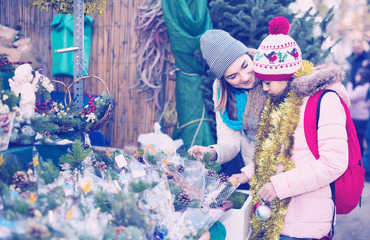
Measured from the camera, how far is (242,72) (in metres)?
2.09

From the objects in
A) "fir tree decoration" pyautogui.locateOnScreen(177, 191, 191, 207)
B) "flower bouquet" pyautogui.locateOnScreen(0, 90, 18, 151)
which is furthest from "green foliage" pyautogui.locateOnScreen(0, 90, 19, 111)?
"fir tree decoration" pyautogui.locateOnScreen(177, 191, 191, 207)

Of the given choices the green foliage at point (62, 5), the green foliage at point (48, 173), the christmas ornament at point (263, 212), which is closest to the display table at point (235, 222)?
the christmas ornament at point (263, 212)

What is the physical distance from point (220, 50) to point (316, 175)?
0.97 metres

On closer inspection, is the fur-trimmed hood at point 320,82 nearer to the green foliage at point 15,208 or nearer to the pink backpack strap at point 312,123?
the pink backpack strap at point 312,123

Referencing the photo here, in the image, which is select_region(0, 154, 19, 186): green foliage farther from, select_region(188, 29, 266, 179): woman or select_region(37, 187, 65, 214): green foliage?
select_region(188, 29, 266, 179): woman

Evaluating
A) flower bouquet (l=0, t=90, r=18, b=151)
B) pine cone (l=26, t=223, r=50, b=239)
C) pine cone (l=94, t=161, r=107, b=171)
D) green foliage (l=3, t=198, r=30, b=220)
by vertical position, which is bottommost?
pine cone (l=94, t=161, r=107, b=171)

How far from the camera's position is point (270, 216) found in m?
1.74

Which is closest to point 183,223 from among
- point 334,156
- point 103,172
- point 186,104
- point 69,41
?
point 103,172

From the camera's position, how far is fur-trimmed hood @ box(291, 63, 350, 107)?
160cm

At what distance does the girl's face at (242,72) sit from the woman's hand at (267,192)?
71cm

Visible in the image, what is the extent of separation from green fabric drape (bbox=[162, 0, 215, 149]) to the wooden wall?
30cm

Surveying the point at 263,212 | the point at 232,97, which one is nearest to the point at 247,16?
the point at 232,97

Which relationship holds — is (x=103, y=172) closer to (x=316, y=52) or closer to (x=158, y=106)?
(x=158, y=106)

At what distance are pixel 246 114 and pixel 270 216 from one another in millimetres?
671
